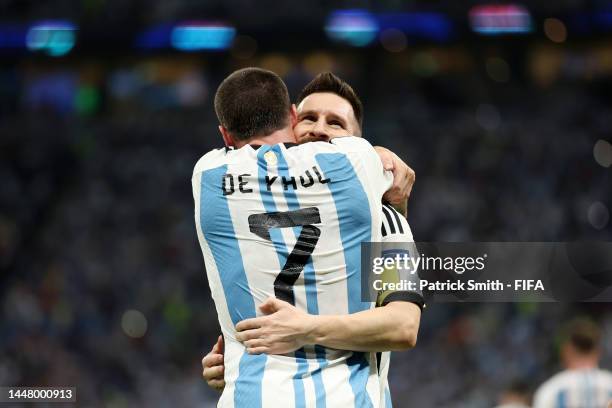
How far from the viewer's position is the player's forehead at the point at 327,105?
365cm

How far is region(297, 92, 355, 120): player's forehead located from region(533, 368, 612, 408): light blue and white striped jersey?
3553mm

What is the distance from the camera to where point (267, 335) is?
2783 millimetres

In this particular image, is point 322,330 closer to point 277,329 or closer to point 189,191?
point 277,329

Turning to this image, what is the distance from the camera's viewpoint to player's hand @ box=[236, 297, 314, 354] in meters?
2.77

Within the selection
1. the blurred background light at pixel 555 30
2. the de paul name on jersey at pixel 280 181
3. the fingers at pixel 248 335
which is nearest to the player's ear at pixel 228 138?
the de paul name on jersey at pixel 280 181

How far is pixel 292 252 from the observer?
112 inches

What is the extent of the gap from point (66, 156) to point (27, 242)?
1.89 meters

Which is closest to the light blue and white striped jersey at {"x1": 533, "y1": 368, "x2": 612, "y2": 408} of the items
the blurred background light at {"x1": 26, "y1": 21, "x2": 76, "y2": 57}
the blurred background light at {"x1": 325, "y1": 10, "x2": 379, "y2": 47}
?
the blurred background light at {"x1": 325, "y1": 10, "x2": 379, "y2": 47}

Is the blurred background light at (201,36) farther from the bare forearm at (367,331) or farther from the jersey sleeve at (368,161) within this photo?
the bare forearm at (367,331)

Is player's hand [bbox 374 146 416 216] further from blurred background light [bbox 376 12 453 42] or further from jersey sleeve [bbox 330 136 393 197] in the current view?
blurred background light [bbox 376 12 453 42]

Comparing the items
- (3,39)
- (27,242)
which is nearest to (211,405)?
(27,242)

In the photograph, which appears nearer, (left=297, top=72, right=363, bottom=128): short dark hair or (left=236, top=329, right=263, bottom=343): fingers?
(left=236, top=329, right=263, bottom=343): fingers

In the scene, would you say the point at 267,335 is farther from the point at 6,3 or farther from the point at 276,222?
the point at 6,3

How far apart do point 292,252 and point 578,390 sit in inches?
166
